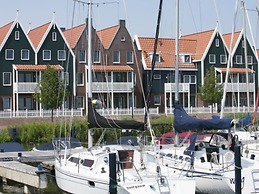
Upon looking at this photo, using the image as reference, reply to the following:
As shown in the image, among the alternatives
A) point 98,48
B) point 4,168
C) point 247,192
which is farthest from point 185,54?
point 247,192

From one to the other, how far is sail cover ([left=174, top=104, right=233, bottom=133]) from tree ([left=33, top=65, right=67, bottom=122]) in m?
30.9

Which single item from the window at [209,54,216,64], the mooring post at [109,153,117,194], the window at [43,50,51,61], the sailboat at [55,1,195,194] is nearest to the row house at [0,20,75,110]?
the window at [43,50,51,61]

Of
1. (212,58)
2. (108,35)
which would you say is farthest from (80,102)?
(212,58)

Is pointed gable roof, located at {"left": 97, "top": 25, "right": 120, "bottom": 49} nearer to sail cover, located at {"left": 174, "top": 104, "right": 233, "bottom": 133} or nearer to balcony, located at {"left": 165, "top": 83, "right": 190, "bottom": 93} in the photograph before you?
balcony, located at {"left": 165, "top": 83, "right": 190, "bottom": 93}

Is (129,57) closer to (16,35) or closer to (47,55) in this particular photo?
(47,55)

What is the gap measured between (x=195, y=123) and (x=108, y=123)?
3451 mm

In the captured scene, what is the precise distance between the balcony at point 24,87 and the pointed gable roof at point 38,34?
183 inches

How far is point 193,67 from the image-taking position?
227ft

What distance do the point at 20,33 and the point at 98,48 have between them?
8526 millimetres

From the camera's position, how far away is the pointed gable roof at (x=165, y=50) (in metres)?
65.9

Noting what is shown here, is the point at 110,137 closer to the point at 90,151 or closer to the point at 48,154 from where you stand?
the point at 48,154

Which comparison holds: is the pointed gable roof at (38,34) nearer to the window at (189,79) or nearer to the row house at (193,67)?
the row house at (193,67)

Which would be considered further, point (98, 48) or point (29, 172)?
point (98, 48)

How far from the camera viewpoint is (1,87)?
58.7 meters
